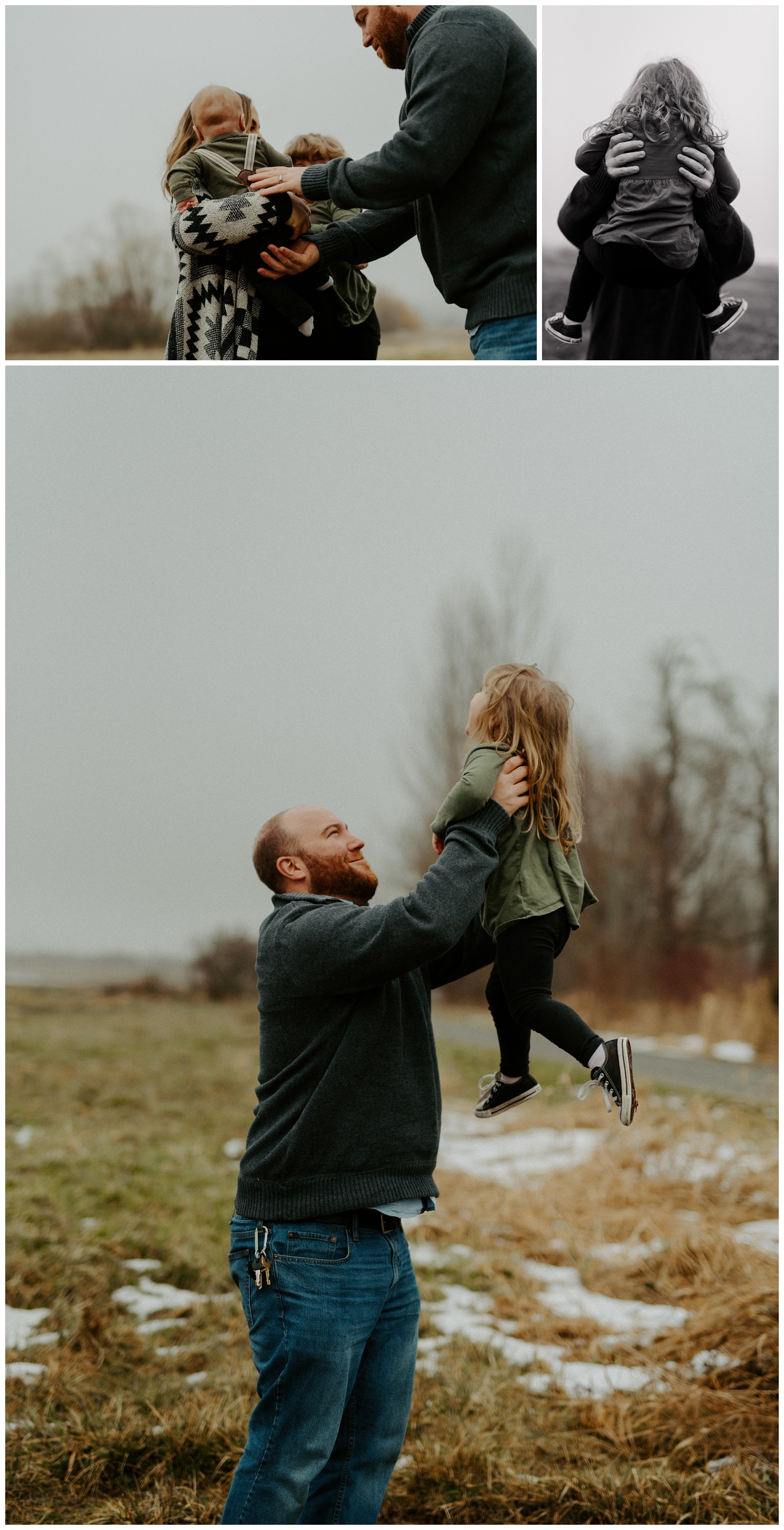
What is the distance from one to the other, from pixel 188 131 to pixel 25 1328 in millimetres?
4782

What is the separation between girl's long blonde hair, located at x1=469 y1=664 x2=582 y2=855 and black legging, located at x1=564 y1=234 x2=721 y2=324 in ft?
→ 6.22

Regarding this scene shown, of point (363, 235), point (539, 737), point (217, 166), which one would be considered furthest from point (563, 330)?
point (539, 737)

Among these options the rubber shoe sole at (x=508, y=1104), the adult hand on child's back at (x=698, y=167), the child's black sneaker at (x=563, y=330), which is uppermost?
the adult hand on child's back at (x=698, y=167)

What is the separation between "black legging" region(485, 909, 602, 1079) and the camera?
8.29ft

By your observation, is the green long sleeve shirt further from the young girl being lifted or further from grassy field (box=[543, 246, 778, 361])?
the young girl being lifted

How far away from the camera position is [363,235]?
12.8 feet

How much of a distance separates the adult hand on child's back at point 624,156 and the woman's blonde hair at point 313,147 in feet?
3.16

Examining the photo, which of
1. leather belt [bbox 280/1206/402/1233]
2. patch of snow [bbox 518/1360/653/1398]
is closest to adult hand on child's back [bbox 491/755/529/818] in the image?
leather belt [bbox 280/1206/402/1233]

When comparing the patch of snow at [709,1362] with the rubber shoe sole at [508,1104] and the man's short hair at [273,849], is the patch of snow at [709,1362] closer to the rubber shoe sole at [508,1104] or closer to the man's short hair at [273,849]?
the rubber shoe sole at [508,1104]

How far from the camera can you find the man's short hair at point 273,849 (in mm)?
2705

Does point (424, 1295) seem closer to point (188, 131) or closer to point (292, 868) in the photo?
point (292, 868)

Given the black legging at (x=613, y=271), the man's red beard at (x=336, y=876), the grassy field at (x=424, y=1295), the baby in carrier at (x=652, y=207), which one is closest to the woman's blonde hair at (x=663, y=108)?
the baby in carrier at (x=652, y=207)

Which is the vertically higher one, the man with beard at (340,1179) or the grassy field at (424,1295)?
the man with beard at (340,1179)

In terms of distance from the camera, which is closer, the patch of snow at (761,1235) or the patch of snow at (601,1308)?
the patch of snow at (601,1308)
